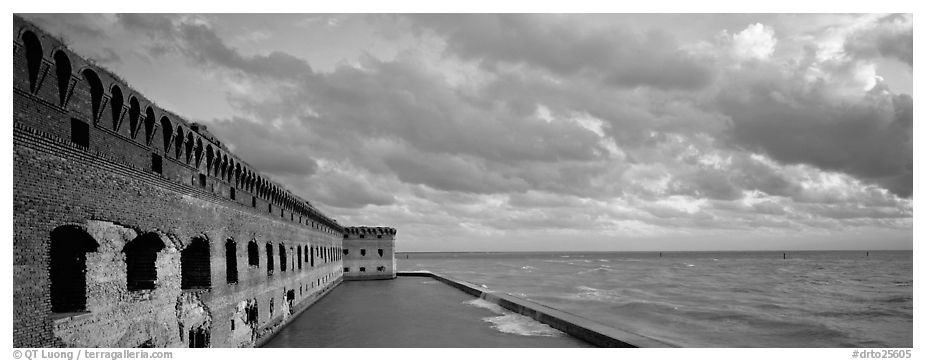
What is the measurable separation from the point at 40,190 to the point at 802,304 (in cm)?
5266

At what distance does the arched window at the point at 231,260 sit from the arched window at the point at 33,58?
9.74m

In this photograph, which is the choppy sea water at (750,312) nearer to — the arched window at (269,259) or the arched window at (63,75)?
the arched window at (269,259)

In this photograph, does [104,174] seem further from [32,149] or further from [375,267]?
[375,267]

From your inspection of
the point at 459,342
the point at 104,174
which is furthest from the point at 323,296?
the point at 104,174

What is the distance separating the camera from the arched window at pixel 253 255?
20.0 metres

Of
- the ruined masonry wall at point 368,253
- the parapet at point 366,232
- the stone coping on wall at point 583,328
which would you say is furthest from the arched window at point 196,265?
the parapet at point 366,232

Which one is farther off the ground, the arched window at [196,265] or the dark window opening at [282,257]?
the arched window at [196,265]

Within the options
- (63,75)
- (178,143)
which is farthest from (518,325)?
A: (63,75)

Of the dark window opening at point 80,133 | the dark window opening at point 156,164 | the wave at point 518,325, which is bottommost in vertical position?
the wave at point 518,325

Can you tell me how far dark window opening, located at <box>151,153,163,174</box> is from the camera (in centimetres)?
1191

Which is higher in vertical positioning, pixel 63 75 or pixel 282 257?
pixel 63 75

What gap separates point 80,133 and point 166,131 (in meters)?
3.50

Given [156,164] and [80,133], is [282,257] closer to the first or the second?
[156,164]

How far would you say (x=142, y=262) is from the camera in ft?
38.1
